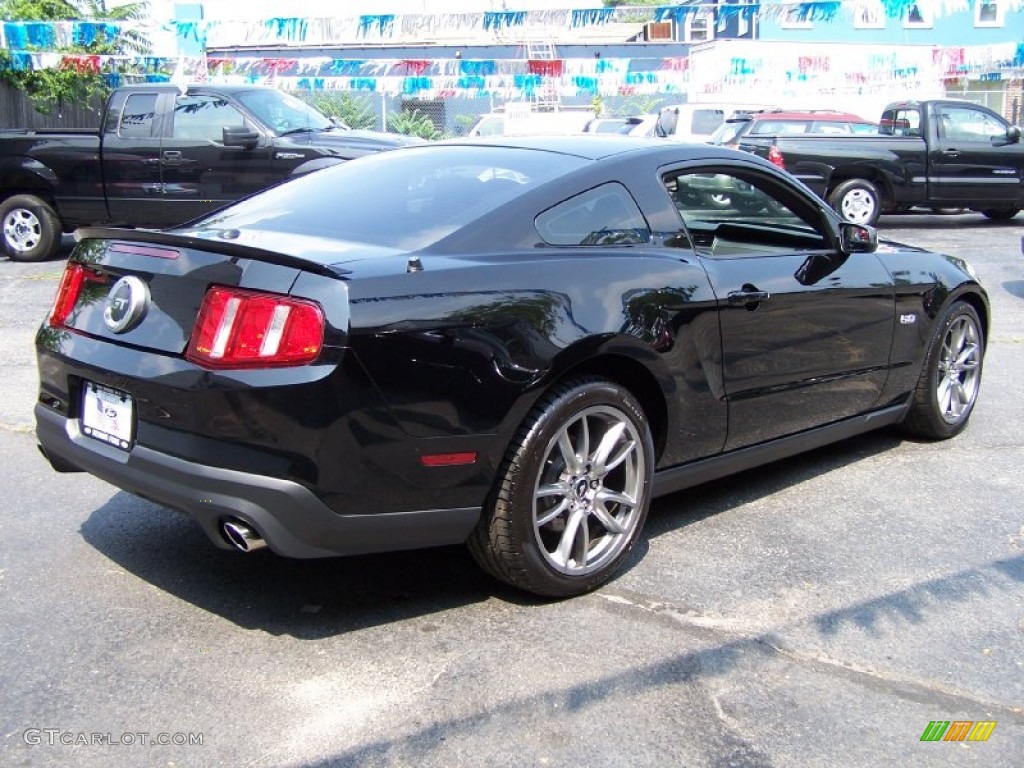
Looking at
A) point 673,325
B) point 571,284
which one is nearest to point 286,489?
point 571,284

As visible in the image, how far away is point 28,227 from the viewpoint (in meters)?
12.2

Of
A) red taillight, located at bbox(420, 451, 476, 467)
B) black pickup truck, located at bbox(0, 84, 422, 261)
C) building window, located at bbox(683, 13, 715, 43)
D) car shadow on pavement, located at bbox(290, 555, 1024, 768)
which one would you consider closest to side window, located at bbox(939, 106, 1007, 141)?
black pickup truck, located at bbox(0, 84, 422, 261)

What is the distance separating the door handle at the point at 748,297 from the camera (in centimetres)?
423

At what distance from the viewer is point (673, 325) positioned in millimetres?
3965

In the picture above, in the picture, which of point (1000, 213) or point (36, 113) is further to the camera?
point (36, 113)

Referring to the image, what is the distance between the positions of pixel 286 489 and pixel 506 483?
730 millimetres

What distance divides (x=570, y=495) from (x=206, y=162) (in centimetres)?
917

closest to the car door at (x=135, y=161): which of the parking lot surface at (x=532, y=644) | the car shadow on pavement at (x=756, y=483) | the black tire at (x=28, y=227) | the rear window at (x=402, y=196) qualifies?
the black tire at (x=28, y=227)

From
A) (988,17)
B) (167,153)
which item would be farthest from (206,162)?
(988,17)

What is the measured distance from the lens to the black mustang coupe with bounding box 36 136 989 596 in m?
3.14

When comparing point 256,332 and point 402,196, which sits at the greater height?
point 402,196

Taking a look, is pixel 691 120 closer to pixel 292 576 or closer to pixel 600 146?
pixel 600 146

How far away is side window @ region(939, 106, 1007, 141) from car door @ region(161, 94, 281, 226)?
380 inches

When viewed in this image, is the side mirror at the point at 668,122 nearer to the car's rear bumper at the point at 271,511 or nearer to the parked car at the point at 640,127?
the parked car at the point at 640,127
